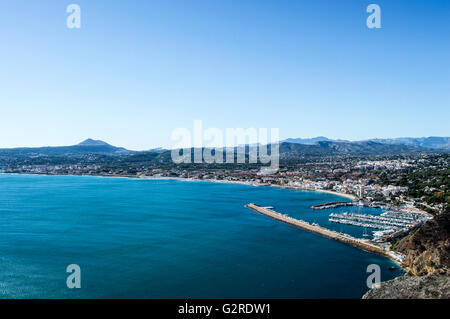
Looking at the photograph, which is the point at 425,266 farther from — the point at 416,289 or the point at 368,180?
the point at 368,180

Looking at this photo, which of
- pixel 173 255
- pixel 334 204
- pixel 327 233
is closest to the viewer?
pixel 173 255

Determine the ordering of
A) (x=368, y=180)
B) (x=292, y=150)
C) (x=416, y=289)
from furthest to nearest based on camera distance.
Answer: (x=292, y=150) < (x=368, y=180) < (x=416, y=289)

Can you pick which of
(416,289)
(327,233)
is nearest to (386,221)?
(327,233)

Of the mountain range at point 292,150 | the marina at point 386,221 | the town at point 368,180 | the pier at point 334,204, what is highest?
the mountain range at point 292,150

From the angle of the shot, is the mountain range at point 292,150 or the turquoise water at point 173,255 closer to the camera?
the turquoise water at point 173,255

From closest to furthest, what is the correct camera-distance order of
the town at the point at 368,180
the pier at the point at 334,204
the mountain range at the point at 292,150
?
the town at the point at 368,180 < the pier at the point at 334,204 < the mountain range at the point at 292,150

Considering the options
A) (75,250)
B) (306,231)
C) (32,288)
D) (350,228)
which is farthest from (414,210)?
(32,288)

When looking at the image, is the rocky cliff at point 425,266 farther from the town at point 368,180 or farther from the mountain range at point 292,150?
the mountain range at point 292,150

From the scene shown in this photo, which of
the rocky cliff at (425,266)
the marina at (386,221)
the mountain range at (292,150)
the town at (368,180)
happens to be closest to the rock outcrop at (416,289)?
the rocky cliff at (425,266)
